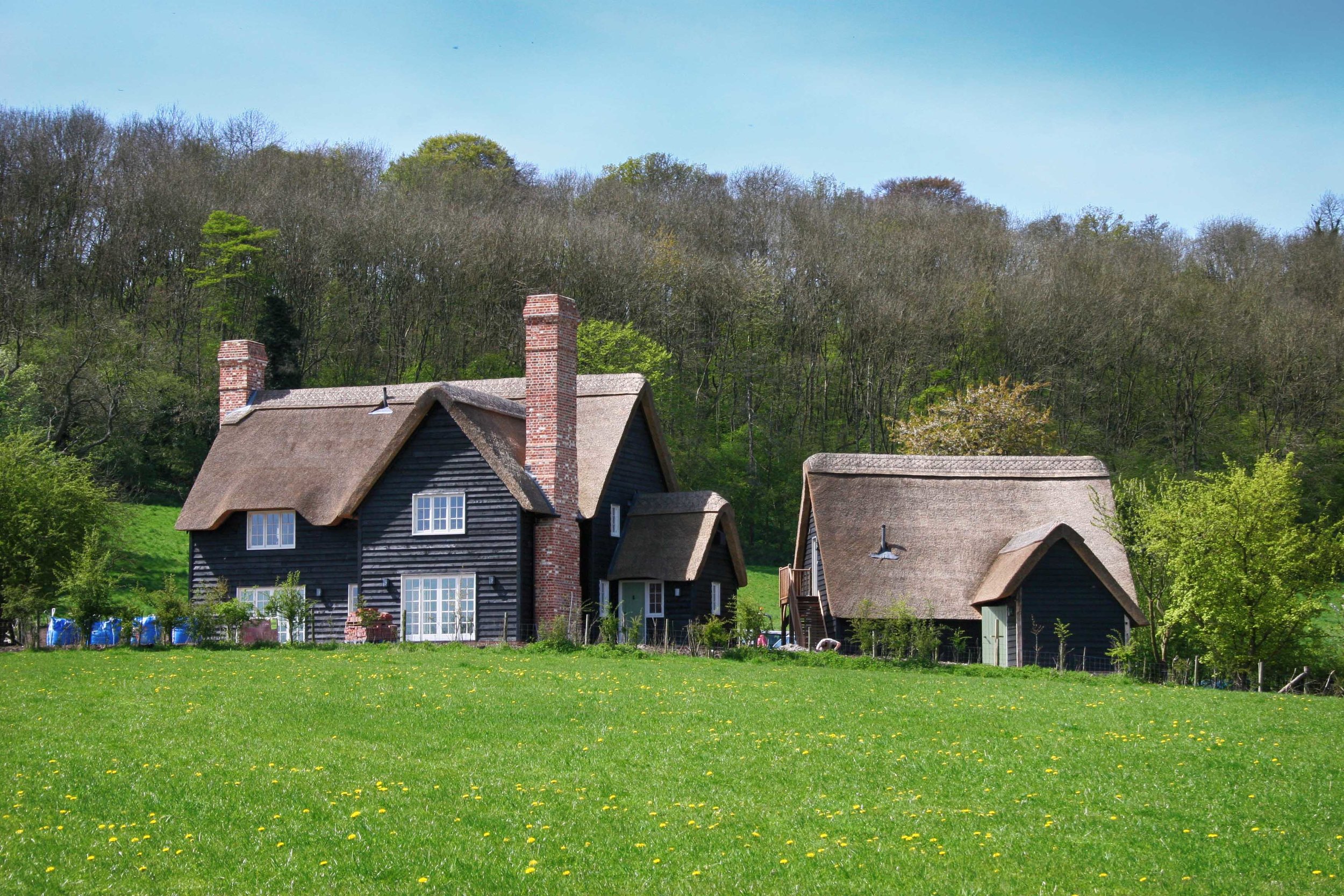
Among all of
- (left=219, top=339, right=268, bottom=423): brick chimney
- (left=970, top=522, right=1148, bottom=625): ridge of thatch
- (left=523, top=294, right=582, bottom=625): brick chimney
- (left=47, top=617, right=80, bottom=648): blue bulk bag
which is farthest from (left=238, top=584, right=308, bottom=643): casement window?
(left=970, top=522, right=1148, bottom=625): ridge of thatch

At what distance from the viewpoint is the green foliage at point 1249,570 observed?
27.2 metres

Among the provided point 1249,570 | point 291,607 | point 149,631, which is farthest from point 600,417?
point 1249,570

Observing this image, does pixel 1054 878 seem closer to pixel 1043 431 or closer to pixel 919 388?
pixel 1043 431

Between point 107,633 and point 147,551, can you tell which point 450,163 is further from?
point 107,633

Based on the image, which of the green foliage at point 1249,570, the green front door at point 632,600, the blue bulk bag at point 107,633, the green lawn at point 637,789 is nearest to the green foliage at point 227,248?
the blue bulk bag at point 107,633

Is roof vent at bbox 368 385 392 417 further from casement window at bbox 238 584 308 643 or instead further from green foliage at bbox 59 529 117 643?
green foliage at bbox 59 529 117 643

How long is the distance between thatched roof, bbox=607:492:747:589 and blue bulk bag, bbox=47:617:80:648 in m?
12.5

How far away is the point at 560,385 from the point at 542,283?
2963cm

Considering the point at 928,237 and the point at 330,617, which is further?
the point at 928,237

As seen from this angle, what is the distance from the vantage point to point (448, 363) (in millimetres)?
59844

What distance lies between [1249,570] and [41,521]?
2645 centimetres

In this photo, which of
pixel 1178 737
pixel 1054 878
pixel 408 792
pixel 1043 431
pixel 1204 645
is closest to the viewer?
pixel 1054 878

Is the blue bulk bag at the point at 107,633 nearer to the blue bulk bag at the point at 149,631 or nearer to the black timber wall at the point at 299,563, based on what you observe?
the blue bulk bag at the point at 149,631

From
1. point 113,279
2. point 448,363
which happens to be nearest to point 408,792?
point 448,363
